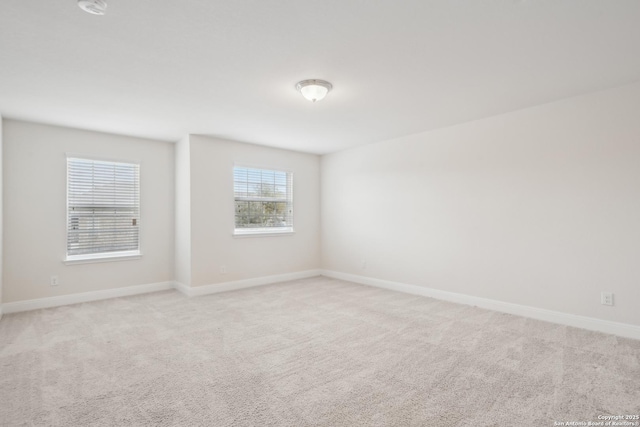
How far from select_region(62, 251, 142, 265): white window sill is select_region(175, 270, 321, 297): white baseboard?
0.77 meters

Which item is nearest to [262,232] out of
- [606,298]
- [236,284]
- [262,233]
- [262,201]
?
[262,233]

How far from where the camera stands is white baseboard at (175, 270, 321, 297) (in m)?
4.87

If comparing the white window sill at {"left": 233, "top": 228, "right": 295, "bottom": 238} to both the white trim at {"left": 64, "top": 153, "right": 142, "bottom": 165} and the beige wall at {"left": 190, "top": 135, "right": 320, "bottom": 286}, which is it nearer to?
the beige wall at {"left": 190, "top": 135, "right": 320, "bottom": 286}

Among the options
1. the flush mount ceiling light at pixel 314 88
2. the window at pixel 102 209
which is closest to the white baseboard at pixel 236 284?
the window at pixel 102 209

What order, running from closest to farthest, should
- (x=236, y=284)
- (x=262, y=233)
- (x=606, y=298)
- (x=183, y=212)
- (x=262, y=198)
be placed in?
(x=606, y=298), (x=183, y=212), (x=236, y=284), (x=262, y=233), (x=262, y=198)

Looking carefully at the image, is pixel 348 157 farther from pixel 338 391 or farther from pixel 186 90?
pixel 338 391

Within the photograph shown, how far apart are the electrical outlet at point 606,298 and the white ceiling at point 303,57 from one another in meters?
2.01

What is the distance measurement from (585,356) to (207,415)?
294 cm

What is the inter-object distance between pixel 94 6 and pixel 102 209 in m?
3.54

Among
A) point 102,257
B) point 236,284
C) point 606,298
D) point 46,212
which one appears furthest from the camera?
point 236,284

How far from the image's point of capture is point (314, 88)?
119 inches

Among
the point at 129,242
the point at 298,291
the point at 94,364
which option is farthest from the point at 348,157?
the point at 94,364

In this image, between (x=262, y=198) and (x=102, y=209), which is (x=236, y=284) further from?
(x=102, y=209)

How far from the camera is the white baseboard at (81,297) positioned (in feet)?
13.4
